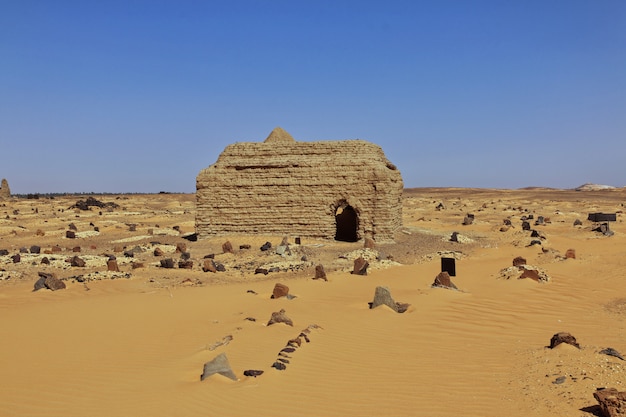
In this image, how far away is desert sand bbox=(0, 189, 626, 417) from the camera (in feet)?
15.9

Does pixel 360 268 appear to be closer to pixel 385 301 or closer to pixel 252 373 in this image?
pixel 385 301

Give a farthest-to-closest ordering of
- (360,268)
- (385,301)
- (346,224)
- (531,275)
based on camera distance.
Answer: (346,224), (360,268), (531,275), (385,301)

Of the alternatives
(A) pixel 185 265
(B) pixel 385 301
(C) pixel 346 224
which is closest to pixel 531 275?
(B) pixel 385 301

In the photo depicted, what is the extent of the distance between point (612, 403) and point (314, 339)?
13.1 ft

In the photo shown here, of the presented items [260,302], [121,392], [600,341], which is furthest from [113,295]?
[600,341]

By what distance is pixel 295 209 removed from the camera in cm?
1922

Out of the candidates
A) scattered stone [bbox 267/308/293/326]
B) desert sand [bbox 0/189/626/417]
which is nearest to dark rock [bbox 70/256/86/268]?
desert sand [bbox 0/189/626/417]

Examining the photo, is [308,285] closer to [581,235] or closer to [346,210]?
[346,210]

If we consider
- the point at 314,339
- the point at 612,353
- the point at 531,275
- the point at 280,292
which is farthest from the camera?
the point at 531,275

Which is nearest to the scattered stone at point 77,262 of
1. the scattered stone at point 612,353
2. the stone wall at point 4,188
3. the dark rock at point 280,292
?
the dark rock at point 280,292

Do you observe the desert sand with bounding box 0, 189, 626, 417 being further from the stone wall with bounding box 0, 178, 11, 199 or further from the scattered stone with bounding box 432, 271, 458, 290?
the stone wall with bounding box 0, 178, 11, 199

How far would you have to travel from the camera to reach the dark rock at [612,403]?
3.94 meters

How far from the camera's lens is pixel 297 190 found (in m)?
19.1

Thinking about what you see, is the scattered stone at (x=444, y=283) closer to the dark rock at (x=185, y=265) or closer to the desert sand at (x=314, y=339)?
the desert sand at (x=314, y=339)
